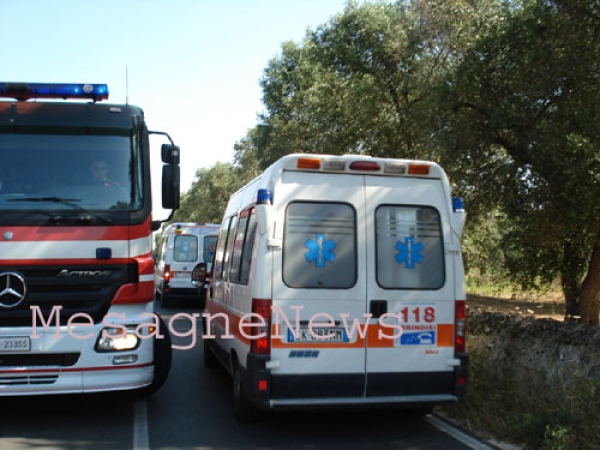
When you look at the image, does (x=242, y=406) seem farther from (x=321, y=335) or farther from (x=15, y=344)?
(x=15, y=344)

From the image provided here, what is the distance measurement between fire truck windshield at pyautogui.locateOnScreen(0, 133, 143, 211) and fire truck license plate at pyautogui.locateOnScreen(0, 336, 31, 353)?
1.23 m

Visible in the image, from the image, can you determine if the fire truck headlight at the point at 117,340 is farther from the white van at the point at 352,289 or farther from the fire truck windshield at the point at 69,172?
the fire truck windshield at the point at 69,172

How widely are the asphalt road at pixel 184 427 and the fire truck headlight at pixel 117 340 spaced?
0.80 meters

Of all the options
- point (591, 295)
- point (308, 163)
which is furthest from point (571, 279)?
point (308, 163)

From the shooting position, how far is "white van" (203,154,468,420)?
6027mm

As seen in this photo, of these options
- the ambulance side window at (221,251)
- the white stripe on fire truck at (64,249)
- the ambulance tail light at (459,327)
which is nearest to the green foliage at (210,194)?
the ambulance side window at (221,251)

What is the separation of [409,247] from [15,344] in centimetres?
376

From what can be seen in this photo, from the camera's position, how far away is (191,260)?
1997cm

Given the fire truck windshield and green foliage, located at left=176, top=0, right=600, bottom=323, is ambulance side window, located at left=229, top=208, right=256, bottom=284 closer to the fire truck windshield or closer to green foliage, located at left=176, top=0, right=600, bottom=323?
the fire truck windshield

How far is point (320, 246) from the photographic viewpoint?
6.24m

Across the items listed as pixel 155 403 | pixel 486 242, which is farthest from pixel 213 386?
pixel 486 242

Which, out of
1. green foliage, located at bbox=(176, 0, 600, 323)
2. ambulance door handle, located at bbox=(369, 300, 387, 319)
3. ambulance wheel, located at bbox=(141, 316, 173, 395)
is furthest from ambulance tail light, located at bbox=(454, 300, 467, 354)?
green foliage, located at bbox=(176, 0, 600, 323)

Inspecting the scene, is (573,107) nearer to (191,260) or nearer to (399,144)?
(399,144)

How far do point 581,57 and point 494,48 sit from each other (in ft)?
6.37
